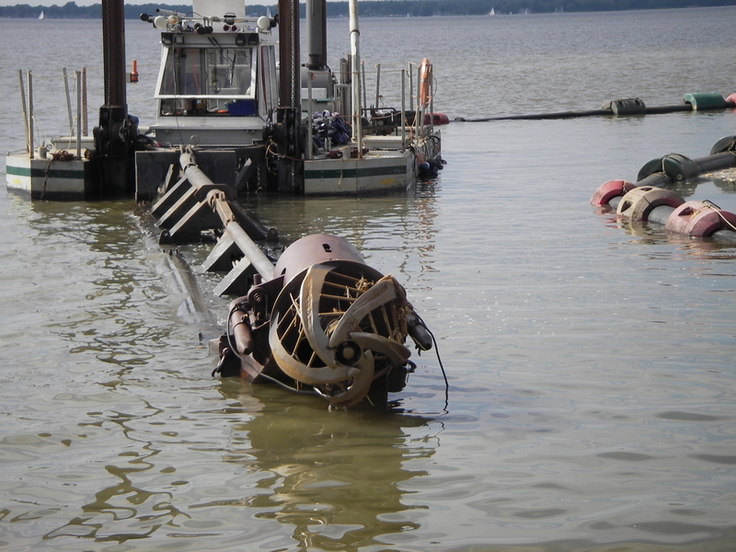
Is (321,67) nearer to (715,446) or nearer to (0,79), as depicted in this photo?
(715,446)

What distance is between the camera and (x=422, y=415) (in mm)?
6906

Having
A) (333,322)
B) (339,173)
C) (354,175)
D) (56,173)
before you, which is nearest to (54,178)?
(56,173)

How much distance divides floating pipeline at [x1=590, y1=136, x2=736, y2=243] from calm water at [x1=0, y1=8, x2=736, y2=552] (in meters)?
0.51

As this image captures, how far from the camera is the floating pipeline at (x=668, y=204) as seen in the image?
13266 millimetres

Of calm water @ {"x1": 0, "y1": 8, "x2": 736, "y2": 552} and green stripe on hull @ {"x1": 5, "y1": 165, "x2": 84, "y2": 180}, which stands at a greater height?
green stripe on hull @ {"x1": 5, "y1": 165, "x2": 84, "y2": 180}

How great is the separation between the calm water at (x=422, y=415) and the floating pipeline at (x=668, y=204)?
507 mm

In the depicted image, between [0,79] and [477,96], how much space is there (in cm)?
2558

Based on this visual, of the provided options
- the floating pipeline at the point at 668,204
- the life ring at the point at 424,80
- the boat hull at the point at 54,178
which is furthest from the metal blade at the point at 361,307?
the life ring at the point at 424,80

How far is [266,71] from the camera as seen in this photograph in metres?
18.8

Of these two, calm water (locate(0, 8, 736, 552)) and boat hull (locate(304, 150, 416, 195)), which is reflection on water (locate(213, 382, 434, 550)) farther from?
boat hull (locate(304, 150, 416, 195))

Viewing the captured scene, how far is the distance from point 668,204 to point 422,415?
9.20m

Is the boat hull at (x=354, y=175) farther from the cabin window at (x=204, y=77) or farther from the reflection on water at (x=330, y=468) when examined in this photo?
the reflection on water at (x=330, y=468)

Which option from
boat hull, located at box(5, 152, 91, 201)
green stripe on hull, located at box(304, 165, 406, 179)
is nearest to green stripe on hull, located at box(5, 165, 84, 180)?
boat hull, located at box(5, 152, 91, 201)

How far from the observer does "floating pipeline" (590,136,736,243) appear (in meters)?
13.3
